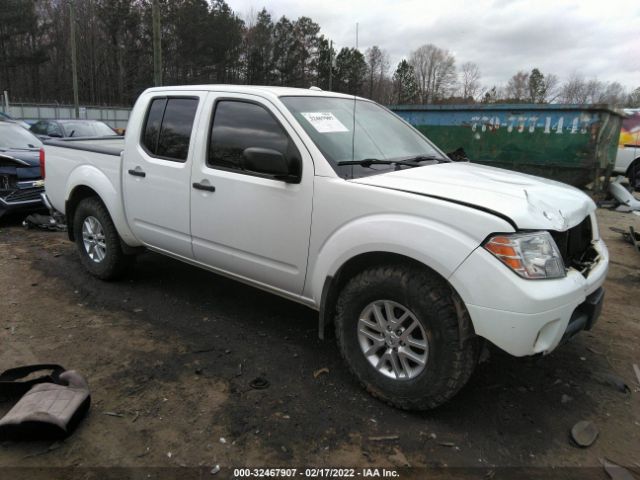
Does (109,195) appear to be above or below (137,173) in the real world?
below

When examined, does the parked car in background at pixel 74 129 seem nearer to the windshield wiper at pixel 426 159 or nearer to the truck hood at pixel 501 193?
the windshield wiper at pixel 426 159

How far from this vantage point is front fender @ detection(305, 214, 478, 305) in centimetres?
251

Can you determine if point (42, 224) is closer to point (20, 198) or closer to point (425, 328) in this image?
point (20, 198)

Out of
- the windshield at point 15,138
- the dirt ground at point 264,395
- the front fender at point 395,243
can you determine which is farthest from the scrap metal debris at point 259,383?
the windshield at point 15,138

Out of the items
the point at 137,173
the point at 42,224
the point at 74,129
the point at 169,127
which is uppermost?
the point at 169,127

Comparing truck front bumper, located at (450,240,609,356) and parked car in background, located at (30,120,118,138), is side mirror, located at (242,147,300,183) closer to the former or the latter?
truck front bumper, located at (450,240,609,356)

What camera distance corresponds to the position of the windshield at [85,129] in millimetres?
11992

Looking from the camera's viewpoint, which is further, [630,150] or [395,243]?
[630,150]

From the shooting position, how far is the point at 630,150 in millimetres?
11984

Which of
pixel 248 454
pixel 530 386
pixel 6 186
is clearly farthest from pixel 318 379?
pixel 6 186

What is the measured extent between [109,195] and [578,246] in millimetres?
3961

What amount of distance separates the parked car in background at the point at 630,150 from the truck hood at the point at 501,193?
34.5 ft

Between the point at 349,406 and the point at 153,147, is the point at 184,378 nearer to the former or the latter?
the point at 349,406

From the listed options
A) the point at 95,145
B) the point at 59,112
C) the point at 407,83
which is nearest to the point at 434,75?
the point at 407,83
